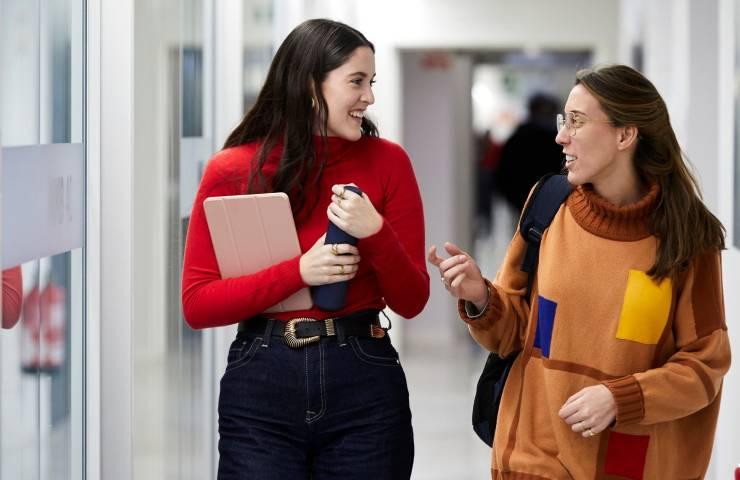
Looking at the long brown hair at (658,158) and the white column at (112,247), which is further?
the white column at (112,247)

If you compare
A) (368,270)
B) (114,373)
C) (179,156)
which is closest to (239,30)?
(179,156)

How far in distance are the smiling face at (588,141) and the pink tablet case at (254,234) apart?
602mm

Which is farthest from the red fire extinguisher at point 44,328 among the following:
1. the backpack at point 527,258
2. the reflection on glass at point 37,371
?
the backpack at point 527,258

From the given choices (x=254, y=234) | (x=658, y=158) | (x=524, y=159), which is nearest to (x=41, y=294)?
(x=254, y=234)

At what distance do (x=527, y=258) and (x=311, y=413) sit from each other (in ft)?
1.89

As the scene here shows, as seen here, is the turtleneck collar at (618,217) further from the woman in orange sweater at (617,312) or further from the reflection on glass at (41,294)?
the reflection on glass at (41,294)

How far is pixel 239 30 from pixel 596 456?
274 cm

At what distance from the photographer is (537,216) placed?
8.73ft

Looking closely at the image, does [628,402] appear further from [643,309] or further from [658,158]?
[658,158]

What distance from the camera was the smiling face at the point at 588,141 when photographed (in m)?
2.56

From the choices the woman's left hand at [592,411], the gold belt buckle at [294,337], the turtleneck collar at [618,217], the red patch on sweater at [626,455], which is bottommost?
the red patch on sweater at [626,455]

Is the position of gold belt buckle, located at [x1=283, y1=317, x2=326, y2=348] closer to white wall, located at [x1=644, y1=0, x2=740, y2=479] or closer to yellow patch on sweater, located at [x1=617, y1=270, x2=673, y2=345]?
yellow patch on sweater, located at [x1=617, y1=270, x2=673, y2=345]

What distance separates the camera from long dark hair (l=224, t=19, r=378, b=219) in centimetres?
262

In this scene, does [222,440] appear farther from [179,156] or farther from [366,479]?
[179,156]
